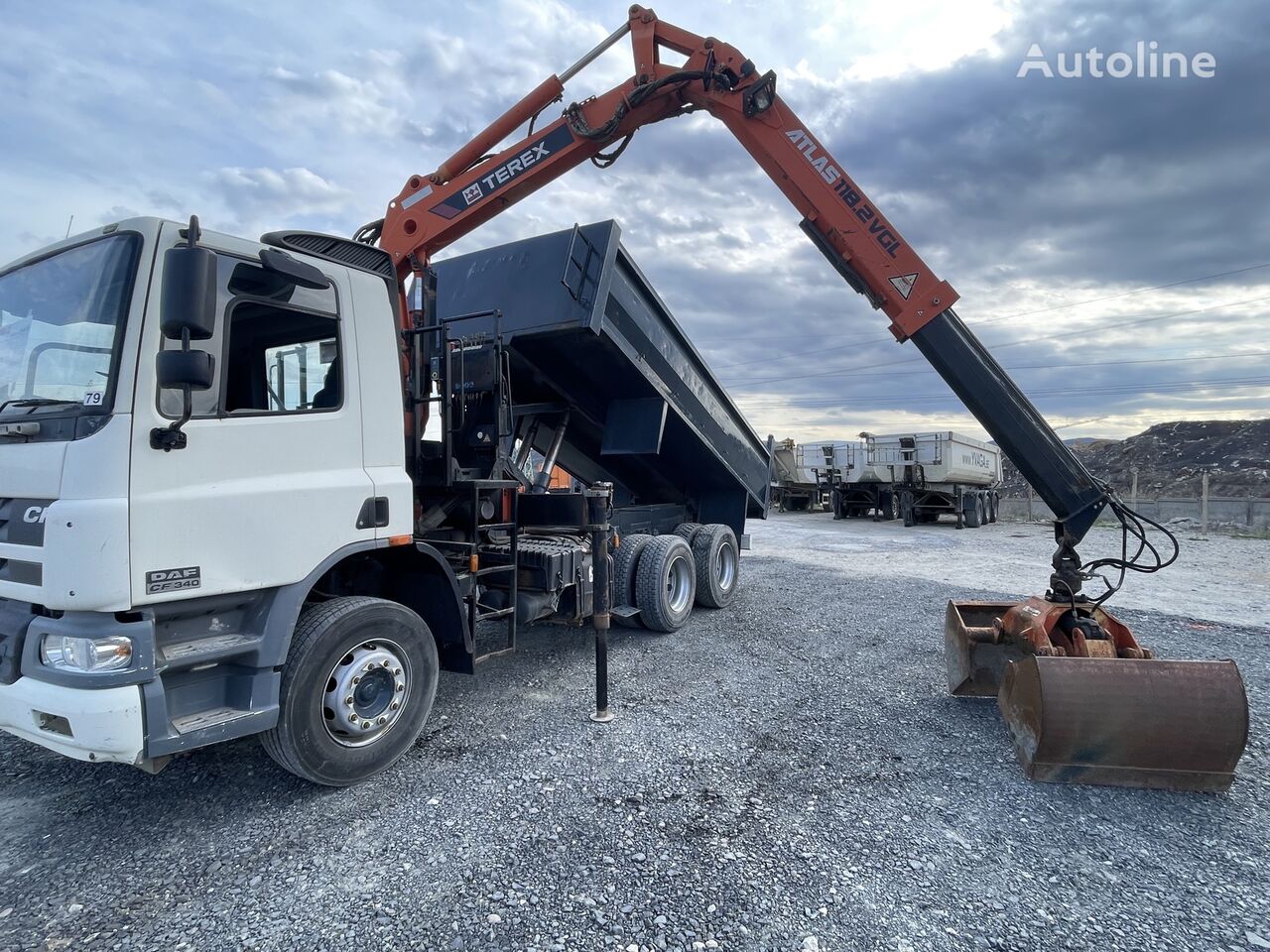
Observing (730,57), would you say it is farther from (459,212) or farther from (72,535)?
(72,535)

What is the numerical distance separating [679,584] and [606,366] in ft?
7.55

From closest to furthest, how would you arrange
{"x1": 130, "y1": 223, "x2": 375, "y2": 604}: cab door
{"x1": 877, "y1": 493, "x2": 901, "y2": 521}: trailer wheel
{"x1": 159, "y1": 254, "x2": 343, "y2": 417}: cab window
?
{"x1": 130, "y1": 223, "x2": 375, "y2": 604}: cab door → {"x1": 159, "y1": 254, "x2": 343, "y2": 417}: cab window → {"x1": 877, "y1": 493, "x2": 901, "y2": 521}: trailer wheel

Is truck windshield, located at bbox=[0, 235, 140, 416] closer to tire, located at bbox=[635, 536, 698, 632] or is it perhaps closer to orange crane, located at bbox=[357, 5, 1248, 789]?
orange crane, located at bbox=[357, 5, 1248, 789]

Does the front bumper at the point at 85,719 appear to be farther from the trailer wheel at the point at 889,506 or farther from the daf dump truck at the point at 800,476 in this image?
the trailer wheel at the point at 889,506

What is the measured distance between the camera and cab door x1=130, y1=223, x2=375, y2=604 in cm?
279

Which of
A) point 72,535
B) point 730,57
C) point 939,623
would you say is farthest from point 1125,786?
point 730,57

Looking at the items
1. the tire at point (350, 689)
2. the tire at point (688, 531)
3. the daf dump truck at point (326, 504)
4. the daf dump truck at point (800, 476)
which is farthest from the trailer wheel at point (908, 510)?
the tire at point (350, 689)

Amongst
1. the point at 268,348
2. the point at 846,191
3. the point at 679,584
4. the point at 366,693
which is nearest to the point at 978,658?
the point at 679,584

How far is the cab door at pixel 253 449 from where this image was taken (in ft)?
9.15

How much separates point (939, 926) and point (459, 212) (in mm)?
5176

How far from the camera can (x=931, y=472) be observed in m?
20.3

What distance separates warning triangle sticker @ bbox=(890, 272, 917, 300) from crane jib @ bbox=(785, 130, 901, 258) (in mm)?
196

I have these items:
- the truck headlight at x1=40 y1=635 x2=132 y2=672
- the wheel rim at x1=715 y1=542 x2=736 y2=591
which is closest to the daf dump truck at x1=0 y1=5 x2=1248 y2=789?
the truck headlight at x1=40 y1=635 x2=132 y2=672

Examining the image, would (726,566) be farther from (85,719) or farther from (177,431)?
(85,719)
